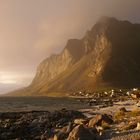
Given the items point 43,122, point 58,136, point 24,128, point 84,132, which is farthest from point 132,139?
point 43,122

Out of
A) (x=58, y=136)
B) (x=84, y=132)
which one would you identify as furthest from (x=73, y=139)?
(x=58, y=136)

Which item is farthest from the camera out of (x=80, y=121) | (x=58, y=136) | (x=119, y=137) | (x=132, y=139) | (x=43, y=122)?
(x=43, y=122)

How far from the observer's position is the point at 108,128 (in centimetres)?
3838

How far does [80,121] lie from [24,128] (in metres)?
8.89

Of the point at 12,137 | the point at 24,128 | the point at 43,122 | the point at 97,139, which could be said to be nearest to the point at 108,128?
the point at 97,139

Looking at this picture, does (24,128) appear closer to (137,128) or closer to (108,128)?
(108,128)

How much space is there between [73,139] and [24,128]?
67.4 ft

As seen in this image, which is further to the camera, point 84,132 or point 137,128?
point 137,128

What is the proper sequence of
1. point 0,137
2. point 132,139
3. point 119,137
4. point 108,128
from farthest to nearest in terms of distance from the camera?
point 0,137, point 108,128, point 119,137, point 132,139

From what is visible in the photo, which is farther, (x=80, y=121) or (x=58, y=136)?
(x=80, y=121)

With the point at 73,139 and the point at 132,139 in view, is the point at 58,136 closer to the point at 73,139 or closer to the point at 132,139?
the point at 73,139

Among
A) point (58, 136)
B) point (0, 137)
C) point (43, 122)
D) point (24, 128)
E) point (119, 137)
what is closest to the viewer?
point (119, 137)

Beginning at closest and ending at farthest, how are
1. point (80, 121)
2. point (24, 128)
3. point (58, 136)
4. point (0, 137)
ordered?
point (58, 136), point (0, 137), point (80, 121), point (24, 128)

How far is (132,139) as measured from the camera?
2983cm
